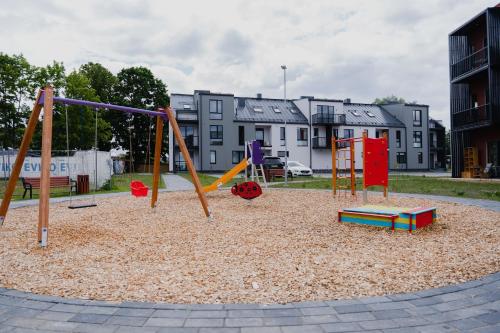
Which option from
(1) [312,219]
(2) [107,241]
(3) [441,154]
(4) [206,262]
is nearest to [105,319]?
(4) [206,262]

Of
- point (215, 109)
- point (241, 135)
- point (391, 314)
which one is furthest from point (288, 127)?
point (391, 314)

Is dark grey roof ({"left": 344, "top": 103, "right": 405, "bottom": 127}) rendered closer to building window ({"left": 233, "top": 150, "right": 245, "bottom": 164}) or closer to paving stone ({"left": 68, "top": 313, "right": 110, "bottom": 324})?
building window ({"left": 233, "top": 150, "right": 245, "bottom": 164})

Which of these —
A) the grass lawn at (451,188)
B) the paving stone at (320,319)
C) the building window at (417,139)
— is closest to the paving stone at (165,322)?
the paving stone at (320,319)

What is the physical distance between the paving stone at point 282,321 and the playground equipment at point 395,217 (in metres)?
4.55

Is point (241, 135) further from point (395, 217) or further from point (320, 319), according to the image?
point (320, 319)

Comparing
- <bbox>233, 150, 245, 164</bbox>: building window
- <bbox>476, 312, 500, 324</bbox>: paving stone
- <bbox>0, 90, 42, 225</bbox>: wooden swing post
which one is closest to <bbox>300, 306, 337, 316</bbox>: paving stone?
<bbox>476, 312, 500, 324</bbox>: paving stone

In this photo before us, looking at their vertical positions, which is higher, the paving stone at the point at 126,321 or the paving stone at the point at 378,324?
the paving stone at the point at 126,321

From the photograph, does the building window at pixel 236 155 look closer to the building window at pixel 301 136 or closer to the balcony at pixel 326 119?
the building window at pixel 301 136

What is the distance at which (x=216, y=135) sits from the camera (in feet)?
146

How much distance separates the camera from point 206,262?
204 inches

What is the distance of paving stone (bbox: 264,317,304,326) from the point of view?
3.17 metres

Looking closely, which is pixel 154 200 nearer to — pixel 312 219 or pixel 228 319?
pixel 312 219

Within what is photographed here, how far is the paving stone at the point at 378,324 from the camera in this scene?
10.1 feet

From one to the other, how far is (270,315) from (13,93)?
133ft
